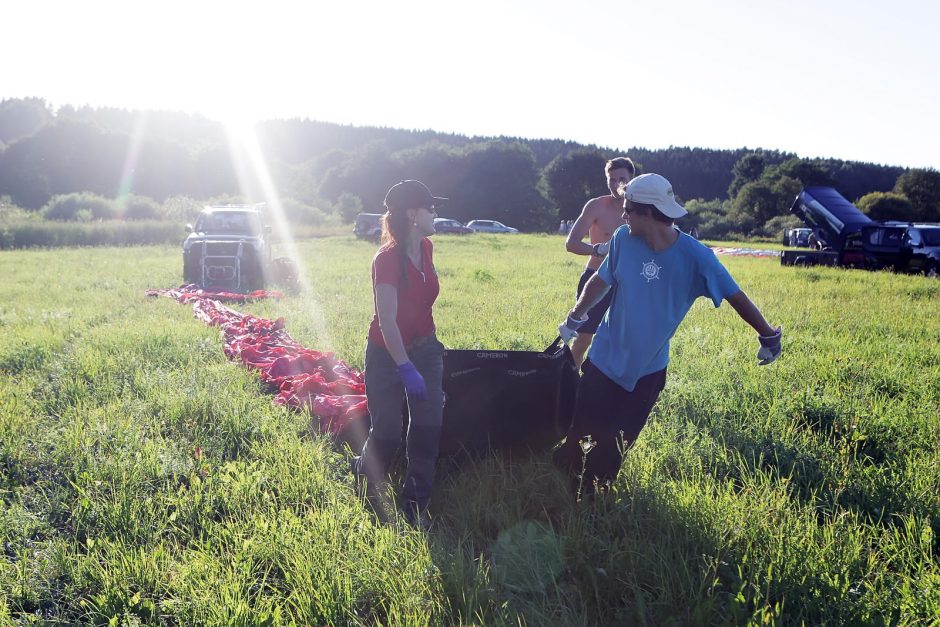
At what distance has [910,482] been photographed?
356cm

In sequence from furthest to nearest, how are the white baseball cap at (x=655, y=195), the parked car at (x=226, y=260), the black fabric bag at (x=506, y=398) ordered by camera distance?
the parked car at (x=226, y=260) < the black fabric bag at (x=506, y=398) < the white baseball cap at (x=655, y=195)

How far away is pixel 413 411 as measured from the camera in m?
3.38

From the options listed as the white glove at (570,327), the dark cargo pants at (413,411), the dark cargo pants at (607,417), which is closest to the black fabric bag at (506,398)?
the white glove at (570,327)

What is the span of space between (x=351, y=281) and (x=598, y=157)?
70.0 meters

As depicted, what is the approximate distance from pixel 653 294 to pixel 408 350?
A: 139cm

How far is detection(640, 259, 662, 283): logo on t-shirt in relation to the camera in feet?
10.3

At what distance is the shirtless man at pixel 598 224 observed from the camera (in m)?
5.11

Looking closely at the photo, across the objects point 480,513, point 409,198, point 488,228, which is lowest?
point 480,513

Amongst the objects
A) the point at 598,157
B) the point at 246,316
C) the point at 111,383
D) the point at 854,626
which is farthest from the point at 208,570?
the point at 598,157

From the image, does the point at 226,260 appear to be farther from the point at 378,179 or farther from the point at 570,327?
the point at 378,179

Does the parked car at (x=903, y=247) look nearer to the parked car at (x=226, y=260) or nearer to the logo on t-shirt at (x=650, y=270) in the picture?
the logo on t-shirt at (x=650, y=270)

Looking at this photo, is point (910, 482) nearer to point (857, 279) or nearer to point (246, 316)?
point (246, 316)

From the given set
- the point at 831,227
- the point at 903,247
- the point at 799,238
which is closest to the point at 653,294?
the point at 903,247

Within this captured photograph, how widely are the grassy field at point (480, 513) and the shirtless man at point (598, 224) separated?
91 cm
